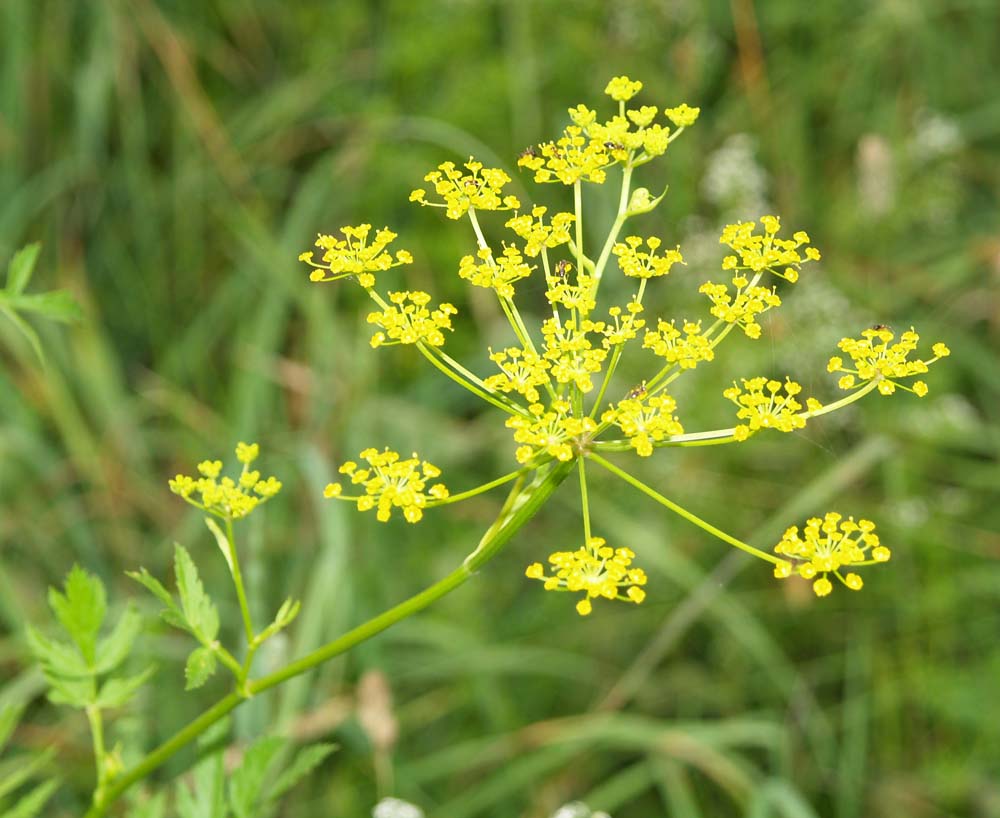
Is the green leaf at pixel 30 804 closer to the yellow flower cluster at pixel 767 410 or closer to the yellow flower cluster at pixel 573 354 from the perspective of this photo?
the yellow flower cluster at pixel 573 354

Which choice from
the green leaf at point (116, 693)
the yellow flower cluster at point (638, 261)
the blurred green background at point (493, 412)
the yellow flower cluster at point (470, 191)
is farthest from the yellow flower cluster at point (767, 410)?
the blurred green background at point (493, 412)

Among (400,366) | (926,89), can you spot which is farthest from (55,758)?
(926,89)

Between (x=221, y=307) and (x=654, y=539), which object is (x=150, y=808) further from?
(x=221, y=307)

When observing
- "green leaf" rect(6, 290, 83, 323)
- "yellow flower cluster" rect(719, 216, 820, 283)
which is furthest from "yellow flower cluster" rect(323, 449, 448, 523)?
"green leaf" rect(6, 290, 83, 323)

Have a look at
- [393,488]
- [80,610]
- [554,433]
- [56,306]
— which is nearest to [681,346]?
[554,433]

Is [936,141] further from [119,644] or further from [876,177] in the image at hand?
[119,644]
